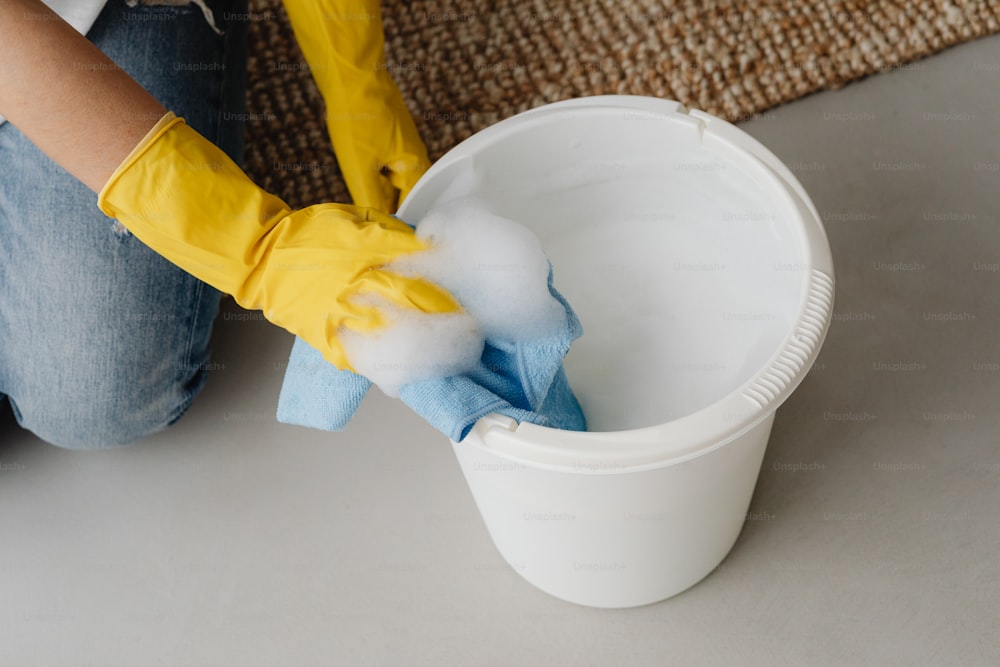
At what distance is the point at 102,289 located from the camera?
3.23 ft

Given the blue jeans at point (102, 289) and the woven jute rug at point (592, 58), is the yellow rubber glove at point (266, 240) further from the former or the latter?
the woven jute rug at point (592, 58)

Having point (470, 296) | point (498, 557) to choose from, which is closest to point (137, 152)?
point (470, 296)

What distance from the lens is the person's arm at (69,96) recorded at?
0.74 metres

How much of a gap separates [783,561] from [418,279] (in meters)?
0.49

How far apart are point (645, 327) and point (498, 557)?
0.28 meters

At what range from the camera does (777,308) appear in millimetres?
833

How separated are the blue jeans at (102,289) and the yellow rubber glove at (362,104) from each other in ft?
0.44

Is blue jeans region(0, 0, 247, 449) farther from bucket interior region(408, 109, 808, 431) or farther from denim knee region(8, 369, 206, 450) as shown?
bucket interior region(408, 109, 808, 431)

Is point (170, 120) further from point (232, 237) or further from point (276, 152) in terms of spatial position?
point (276, 152)

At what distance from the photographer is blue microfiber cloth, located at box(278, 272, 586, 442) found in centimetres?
68

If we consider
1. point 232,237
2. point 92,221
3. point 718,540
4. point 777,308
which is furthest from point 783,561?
point 92,221

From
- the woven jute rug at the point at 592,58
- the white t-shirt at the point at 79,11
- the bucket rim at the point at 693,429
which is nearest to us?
the bucket rim at the point at 693,429

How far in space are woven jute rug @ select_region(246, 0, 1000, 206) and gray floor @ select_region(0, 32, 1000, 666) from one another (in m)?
0.15

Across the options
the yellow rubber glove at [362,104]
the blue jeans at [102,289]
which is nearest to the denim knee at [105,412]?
the blue jeans at [102,289]
